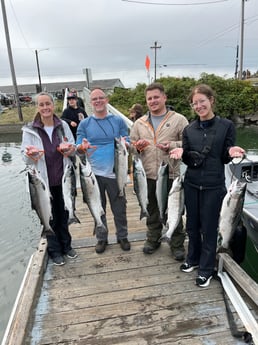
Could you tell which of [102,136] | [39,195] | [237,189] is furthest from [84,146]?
[237,189]

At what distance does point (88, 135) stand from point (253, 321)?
2.62 meters

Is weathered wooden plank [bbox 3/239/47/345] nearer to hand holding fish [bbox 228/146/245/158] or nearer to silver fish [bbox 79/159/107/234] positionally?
silver fish [bbox 79/159/107/234]

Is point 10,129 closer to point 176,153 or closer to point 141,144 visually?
point 141,144

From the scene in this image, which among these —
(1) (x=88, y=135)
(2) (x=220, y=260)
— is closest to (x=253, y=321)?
(2) (x=220, y=260)

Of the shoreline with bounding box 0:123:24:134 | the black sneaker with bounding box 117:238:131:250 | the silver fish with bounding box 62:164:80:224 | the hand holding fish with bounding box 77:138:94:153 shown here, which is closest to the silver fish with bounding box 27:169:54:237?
the silver fish with bounding box 62:164:80:224

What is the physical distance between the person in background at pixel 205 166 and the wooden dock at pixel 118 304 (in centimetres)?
37

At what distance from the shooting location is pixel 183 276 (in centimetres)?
351

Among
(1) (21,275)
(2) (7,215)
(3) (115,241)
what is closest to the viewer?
(3) (115,241)

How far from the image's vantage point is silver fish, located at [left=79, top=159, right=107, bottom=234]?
131 inches

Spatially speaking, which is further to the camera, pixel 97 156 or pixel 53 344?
pixel 97 156

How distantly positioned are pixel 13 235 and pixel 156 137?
14.9 feet

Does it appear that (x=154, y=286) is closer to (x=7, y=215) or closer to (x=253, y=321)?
(x=253, y=321)

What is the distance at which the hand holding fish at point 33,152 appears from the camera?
323 cm

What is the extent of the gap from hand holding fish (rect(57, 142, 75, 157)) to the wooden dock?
136 centimetres
